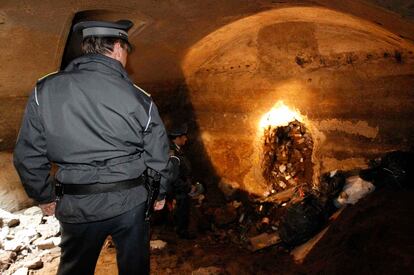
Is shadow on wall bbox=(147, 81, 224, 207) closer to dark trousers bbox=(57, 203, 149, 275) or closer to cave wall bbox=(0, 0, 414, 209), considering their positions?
cave wall bbox=(0, 0, 414, 209)

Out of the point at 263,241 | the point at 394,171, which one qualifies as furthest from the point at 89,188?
the point at 394,171

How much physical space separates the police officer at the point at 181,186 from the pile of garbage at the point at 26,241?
173cm

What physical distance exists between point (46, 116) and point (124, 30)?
0.78 m

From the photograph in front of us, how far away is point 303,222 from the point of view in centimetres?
393

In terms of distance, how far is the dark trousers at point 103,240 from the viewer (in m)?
1.92

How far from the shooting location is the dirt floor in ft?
9.47

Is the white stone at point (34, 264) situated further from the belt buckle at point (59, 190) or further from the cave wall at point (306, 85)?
the cave wall at point (306, 85)

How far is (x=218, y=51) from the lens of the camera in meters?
5.55

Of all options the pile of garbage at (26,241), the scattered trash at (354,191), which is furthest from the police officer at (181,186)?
the scattered trash at (354,191)

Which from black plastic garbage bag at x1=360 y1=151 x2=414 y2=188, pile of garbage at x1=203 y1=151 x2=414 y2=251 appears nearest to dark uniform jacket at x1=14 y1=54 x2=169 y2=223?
pile of garbage at x1=203 y1=151 x2=414 y2=251

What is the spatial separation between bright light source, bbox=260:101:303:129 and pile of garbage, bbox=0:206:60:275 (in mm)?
3826

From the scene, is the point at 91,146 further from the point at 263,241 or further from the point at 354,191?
the point at 354,191

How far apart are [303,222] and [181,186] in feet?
6.03

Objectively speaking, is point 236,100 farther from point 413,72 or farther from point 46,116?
point 46,116
